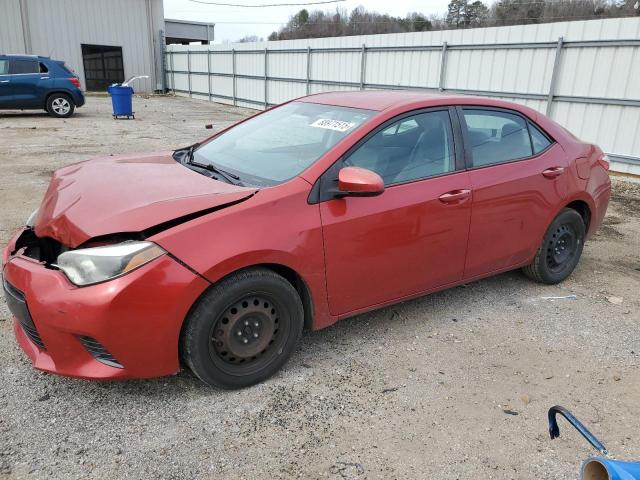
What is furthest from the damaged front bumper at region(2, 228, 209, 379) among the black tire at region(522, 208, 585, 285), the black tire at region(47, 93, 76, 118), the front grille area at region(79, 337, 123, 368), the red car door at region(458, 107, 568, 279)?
the black tire at region(47, 93, 76, 118)

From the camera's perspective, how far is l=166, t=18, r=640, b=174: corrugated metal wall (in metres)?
8.78

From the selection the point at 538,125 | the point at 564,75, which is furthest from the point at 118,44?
the point at 538,125

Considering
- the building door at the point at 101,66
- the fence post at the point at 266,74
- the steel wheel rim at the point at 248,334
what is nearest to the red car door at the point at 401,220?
the steel wheel rim at the point at 248,334

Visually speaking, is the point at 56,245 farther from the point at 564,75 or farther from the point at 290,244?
the point at 564,75

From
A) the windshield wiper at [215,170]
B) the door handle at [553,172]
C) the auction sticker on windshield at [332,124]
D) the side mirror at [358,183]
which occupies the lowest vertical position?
the door handle at [553,172]


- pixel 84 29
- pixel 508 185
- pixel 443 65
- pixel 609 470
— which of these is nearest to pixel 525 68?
pixel 443 65

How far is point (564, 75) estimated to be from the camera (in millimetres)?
9539

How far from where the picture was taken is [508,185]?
12.1ft

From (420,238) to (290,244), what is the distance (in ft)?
3.08

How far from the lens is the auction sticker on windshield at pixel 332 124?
3.25 m

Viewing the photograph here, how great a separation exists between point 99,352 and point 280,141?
69.6 inches

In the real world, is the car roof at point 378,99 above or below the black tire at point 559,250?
above

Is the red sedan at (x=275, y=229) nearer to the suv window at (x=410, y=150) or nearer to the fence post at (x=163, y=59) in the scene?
the suv window at (x=410, y=150)

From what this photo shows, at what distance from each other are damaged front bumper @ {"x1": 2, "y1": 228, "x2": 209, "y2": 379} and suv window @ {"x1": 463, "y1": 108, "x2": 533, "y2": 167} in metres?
2.17
